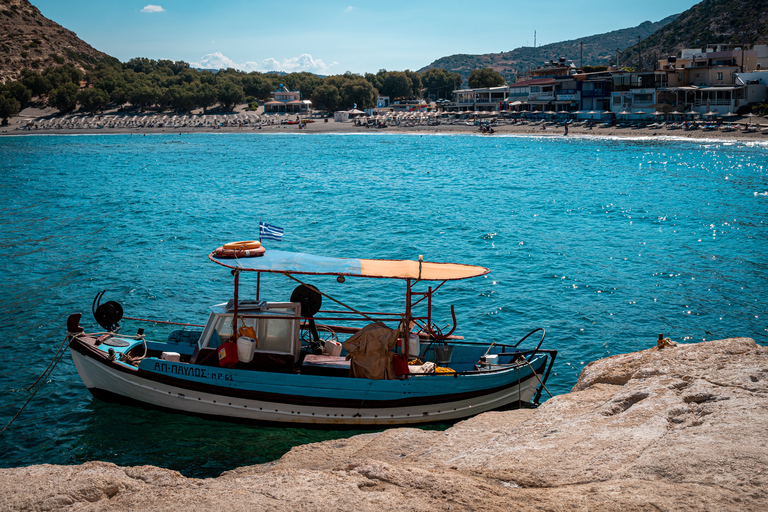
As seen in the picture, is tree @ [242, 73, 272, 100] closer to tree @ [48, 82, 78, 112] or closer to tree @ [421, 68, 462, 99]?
tree @ [48, 82, 78, 112]

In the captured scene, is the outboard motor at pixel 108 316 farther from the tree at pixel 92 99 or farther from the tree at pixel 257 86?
the tree at pixel 257 86

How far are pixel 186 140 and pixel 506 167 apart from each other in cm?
7375

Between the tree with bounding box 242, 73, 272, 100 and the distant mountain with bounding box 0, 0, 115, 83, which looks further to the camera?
the tree with bounding box 242, 73, 272, 100

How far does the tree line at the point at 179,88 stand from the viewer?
439 ft

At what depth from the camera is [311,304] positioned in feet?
43.9

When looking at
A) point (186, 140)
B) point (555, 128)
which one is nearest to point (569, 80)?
point (555, 128)

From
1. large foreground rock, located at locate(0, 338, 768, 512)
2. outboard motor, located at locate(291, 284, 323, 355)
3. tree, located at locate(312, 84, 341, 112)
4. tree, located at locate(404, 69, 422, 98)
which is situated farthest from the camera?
tree, located at locate(404, 69, 422, 98)

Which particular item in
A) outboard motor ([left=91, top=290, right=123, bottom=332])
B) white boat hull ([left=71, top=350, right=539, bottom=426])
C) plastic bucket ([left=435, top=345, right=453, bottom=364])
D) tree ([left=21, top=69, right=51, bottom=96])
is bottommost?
white boat hull ([left=71, top=350, right=539, bottom=426])

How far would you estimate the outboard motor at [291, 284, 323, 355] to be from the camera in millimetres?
13102

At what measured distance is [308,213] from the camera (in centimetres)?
3950

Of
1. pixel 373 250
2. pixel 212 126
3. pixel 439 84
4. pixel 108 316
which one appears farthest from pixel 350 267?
pixel 439 84

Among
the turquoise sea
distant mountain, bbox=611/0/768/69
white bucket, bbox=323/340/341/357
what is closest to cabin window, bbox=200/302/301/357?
white bucket, bbox=323/340/341/357

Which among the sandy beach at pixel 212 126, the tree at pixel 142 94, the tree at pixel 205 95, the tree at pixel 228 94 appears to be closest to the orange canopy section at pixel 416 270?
the sandy beach at pixel 212 126

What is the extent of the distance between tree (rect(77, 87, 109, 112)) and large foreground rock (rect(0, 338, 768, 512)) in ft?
484
